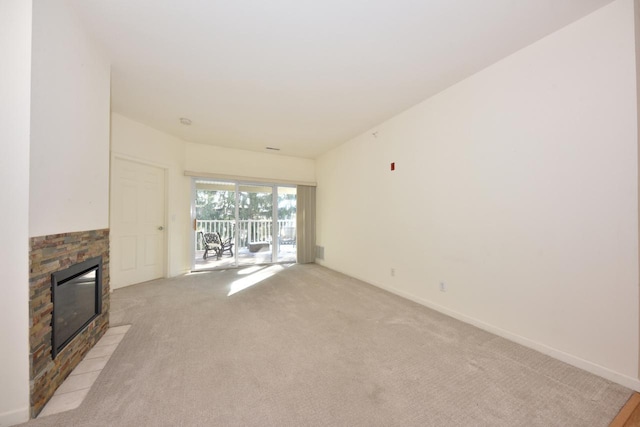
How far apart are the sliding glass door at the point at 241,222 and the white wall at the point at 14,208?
3531mm

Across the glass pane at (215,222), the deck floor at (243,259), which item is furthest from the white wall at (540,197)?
the glass pane at (215,222)

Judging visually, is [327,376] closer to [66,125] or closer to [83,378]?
[83,378]

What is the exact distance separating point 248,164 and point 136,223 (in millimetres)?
2262

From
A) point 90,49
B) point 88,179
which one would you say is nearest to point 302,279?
point 88,179

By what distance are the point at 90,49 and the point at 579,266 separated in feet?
13.6

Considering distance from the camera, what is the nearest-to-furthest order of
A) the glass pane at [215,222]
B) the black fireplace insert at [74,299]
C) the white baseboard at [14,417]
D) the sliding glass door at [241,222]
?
the white baseboard at [14,417]
the black fireplace insert at [74,299]
the glass pane at [215,222]
the sliding glass door at [241,222]

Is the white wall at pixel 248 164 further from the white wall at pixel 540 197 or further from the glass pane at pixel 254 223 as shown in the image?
the white wall at pixel 540 197

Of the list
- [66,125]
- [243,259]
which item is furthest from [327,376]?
[243,259]

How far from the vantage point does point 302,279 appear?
420 cm

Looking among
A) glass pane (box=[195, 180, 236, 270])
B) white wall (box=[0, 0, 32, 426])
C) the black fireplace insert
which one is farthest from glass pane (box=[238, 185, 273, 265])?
white wall (box=[0, 0, 32, 426])

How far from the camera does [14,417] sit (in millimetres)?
1267

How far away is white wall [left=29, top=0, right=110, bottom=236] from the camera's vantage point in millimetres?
1381

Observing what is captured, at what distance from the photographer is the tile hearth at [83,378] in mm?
1405

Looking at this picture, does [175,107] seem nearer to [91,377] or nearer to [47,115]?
[47,115]
